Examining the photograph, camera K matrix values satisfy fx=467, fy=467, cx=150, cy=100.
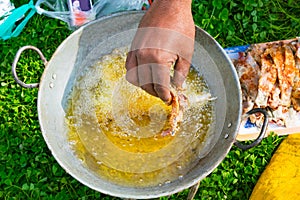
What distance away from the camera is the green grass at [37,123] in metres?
2.19

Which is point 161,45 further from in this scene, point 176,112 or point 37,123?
point 37,123

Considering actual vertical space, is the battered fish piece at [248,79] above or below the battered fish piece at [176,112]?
below

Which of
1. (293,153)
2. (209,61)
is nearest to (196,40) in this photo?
(209,61)

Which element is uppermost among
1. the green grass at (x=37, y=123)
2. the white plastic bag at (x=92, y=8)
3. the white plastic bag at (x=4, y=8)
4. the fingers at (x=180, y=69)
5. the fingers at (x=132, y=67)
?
the fingers at (x=132, y=67)

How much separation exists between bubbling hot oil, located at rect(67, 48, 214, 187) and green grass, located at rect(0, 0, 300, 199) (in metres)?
0.38

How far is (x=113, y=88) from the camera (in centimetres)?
199

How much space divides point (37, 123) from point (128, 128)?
0.59 meters

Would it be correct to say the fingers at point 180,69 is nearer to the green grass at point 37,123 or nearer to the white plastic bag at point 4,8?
the green grass at point 37,123

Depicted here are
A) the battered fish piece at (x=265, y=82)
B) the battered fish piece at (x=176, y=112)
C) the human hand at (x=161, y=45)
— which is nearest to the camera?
the human hand at (x=161, y=45)

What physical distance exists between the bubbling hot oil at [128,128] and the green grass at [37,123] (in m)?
0.38

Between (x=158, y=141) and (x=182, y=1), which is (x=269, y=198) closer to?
(x=158, y=141)

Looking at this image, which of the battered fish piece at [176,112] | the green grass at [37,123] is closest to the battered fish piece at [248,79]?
the green grass at [37,123]

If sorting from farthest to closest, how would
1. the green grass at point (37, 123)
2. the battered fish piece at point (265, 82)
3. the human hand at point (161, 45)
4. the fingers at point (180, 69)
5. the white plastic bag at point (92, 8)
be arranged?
the white plastic bag at point (92, 8), the green grass at point (37, 123), the battered fish piece at point (265, 82), the fingers at point (180, 69), the human hand at point (161, 45)

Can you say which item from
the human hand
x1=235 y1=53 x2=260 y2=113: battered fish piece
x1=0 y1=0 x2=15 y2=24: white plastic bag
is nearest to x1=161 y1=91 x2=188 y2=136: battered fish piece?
the human hand
